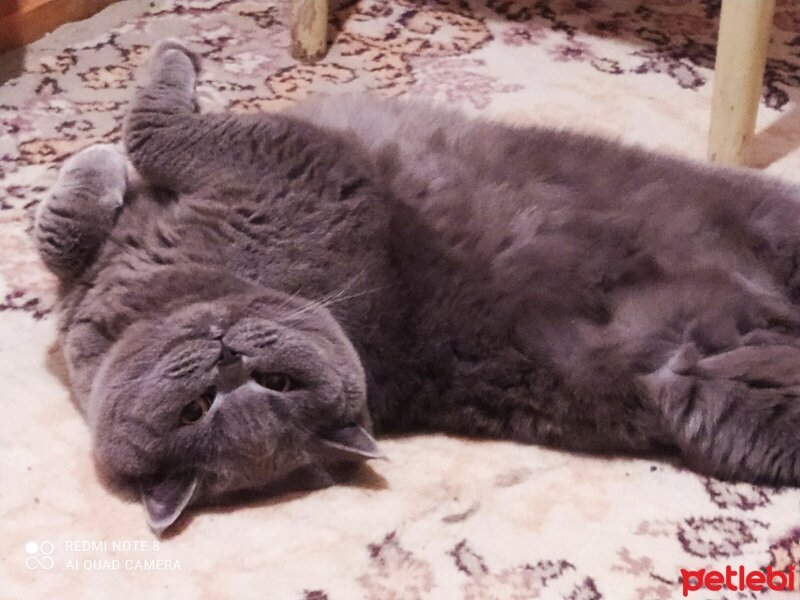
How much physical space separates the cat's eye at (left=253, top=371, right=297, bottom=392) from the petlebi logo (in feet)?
1.04

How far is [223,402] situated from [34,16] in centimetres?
148

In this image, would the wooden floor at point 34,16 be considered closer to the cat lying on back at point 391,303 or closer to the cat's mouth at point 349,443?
the cat lying on back at point 391,303

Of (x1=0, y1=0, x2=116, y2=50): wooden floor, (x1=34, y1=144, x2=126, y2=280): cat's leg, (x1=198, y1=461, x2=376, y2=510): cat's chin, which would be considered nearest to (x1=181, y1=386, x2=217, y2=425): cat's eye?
(x1=198, y1=461, x2=376, y2=510): cat's chin

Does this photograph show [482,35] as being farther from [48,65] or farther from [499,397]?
[499,397]

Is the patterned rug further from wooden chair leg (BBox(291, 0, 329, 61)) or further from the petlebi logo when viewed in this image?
wooden chair leg (BBox(291, 0, 329, 61))

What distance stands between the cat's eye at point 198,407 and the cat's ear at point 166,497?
7 cm

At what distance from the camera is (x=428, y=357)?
3.91 feet

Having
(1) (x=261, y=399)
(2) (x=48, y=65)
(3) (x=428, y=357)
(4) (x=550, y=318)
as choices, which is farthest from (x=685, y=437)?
(2) (x=48, y=65)

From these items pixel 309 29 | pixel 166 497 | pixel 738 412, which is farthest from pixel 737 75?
pixel 166 497

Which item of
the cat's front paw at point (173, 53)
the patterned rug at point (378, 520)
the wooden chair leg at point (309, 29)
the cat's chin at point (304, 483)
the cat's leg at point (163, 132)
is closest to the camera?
the patterned rug at point (378, 520)

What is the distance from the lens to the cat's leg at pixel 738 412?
1116mm

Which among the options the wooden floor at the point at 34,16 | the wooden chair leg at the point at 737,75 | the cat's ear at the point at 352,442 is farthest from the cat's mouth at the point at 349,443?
the wooden floor at the point at 34,16

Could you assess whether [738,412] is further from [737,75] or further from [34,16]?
[34,16]

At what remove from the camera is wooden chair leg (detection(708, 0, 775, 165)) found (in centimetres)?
154
